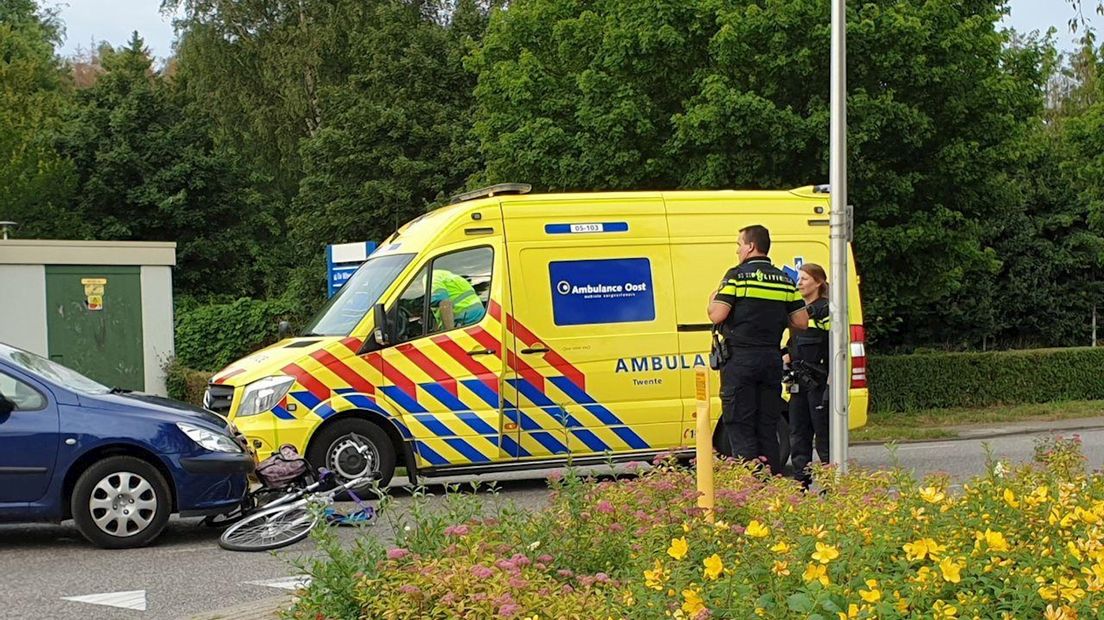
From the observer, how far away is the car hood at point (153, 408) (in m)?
8.53

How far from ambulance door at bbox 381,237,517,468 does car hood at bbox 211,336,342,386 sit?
0.63 m

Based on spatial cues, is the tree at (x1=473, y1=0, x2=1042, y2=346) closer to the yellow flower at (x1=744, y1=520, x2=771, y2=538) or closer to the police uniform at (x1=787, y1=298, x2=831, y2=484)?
the police uniform at (x1=787, y1=298, x2=831, y2=484)

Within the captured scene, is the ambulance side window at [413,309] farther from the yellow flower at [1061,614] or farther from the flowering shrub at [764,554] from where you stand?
the yellow flower at [1061,614]

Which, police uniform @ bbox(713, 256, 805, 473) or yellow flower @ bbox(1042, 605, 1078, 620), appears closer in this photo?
yellow flower @ bbox(1042, 605, 1078, 620)

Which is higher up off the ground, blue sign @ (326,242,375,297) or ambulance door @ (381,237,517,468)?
blue sign @ (326,242,375,297)

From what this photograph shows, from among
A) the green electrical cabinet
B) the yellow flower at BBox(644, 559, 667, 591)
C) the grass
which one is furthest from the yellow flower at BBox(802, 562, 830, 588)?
the green electrical cabinet

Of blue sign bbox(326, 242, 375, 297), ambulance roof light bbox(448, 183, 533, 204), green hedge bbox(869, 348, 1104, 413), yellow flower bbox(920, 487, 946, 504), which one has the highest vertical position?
ambulance roof light bbox(448, 183, 533, 204)

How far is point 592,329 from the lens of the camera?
10922mm

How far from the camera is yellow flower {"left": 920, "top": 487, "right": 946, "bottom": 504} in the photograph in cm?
454

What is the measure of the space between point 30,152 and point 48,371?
28086 mm

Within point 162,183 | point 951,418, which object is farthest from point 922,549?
point 162,183

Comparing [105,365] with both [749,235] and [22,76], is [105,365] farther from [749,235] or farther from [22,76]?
[22,76]

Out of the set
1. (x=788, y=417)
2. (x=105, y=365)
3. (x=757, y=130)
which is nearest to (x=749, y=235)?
(x=788, y=417)

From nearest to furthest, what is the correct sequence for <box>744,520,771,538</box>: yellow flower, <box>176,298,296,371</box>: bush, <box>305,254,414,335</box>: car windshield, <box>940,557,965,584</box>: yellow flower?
<box>940,557,965,584</box>: yellow flower → <box>744,520,771,538</box>: yellow flower → <box>305,254,414,335</box>: car windshield → <box>176,298,296,371</box>: bush
